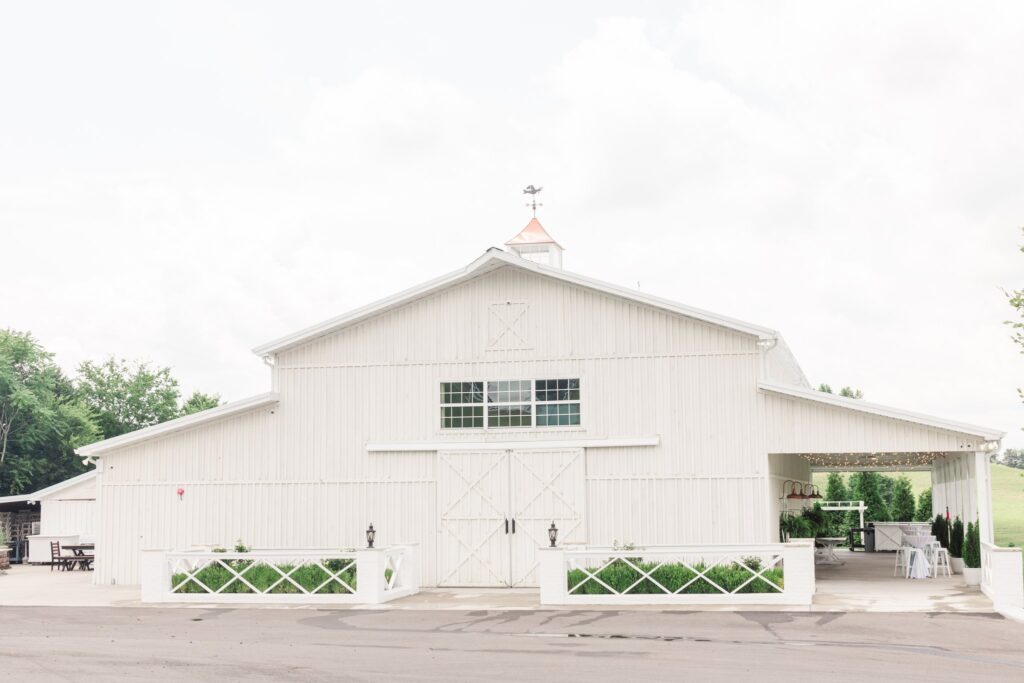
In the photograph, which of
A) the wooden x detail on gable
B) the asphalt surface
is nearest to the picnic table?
the asphalt surface

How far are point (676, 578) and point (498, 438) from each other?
4.67 metres

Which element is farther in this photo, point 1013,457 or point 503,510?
point 1013,457

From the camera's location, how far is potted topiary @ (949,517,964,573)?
22.7m

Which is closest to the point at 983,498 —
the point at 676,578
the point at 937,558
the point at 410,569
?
the point at 937,558

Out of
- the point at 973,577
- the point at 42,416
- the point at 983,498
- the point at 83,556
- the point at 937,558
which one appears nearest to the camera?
the point at 983,498

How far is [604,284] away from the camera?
68.3ft

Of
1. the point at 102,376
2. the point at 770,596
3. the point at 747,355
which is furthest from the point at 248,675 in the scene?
the point at 102,376

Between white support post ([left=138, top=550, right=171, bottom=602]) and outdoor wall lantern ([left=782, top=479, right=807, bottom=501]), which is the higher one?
outdoor wall lantern ([left=782, top=479, right=807, bottom=501])

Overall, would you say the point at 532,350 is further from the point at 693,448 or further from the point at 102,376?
the point at 102,376

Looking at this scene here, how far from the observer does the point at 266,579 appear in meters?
19.1

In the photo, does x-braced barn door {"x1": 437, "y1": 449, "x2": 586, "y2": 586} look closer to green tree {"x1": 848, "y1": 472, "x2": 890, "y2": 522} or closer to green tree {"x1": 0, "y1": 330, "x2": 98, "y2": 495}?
green tree {"x1": 848, "y1": 472, "x2": 890, "y2": 522}

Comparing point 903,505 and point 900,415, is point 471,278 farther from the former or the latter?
point 903,505

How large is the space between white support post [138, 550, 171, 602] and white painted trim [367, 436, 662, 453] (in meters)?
4.26

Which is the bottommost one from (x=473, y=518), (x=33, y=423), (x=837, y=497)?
(x=837, y=497)
